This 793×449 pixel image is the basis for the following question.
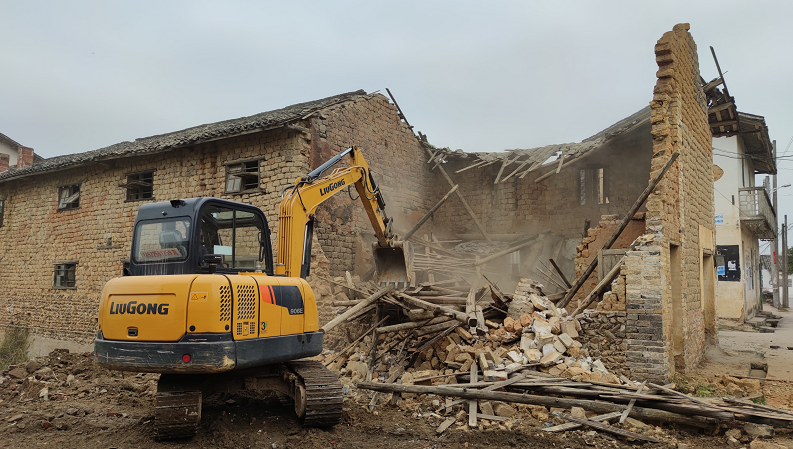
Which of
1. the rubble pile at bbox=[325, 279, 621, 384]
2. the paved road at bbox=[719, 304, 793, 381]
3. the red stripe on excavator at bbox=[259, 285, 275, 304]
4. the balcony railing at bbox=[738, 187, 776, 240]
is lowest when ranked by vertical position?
the paved road at bbox=[719, 304, 793, 381]

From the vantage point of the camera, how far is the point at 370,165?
541 inches

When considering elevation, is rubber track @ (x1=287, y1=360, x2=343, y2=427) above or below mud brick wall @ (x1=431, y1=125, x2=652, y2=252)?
below

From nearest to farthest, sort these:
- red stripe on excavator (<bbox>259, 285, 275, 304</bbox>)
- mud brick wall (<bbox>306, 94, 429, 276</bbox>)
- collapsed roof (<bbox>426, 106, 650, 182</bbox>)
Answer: red stripe on excavator (<bbox>259, 285, 275, 304</bbox>)
mud brick wall (<bbox>306, 94, 429, 276</bbox>)
collapsed roof (<bbox>426, 106, 650, 182</bbox>)

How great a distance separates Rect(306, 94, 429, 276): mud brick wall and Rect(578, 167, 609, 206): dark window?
445cm

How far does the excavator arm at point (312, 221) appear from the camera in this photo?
6.80m

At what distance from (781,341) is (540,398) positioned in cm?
1212

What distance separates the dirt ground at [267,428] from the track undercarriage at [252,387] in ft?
0.65

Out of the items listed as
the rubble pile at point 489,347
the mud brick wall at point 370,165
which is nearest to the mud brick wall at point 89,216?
the mud brick wall at point 370,165

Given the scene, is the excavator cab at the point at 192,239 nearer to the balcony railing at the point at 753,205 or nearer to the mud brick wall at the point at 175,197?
the mud brick wall at the point at 175,197

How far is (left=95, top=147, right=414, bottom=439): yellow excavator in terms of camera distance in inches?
203

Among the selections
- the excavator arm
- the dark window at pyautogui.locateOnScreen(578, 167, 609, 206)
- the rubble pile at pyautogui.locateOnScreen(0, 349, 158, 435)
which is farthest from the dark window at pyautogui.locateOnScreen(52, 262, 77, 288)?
the dark window at pyautogui.locateOnScreen(578, 167, 609, 206)

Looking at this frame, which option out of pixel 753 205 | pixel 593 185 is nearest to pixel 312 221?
pixel 593 185

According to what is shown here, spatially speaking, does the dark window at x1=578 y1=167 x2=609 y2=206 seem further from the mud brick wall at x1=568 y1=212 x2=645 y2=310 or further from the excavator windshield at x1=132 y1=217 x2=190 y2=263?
the excavator windshield at x1=132 y1=217 x2=190 y2=263

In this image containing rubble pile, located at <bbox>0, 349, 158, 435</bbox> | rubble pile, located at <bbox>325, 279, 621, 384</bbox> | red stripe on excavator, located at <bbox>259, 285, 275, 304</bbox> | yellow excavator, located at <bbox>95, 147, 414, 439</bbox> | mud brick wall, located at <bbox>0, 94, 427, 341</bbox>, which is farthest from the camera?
mud brick wall, located at <bbox>0, 94, 427, 341</bbox>
